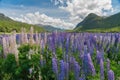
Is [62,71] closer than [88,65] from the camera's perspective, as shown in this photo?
Yes

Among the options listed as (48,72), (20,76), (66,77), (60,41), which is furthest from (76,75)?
(60,41)

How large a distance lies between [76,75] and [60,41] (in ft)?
20.8

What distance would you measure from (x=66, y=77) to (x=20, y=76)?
3.51 m

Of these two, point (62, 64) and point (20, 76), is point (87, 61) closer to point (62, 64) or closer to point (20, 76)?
point (62, 64)

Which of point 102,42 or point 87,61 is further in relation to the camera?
point 102,42

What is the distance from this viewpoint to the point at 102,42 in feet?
44.5

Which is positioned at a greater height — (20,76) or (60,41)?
(60,41)

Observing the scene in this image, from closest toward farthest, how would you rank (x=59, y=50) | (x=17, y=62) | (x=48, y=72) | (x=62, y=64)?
(x=62, y=64)
(x=48, y=72)
(x=17, y=62)
(x=59, y=50)

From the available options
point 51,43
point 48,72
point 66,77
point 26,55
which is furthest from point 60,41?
point 66,77

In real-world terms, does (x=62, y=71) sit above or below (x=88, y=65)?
below

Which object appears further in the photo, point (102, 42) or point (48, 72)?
point (102, 42)

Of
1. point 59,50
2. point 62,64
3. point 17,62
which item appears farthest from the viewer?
point 59,50

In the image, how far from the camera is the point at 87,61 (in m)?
6.91

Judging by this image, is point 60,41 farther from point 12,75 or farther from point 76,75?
point 76,75
